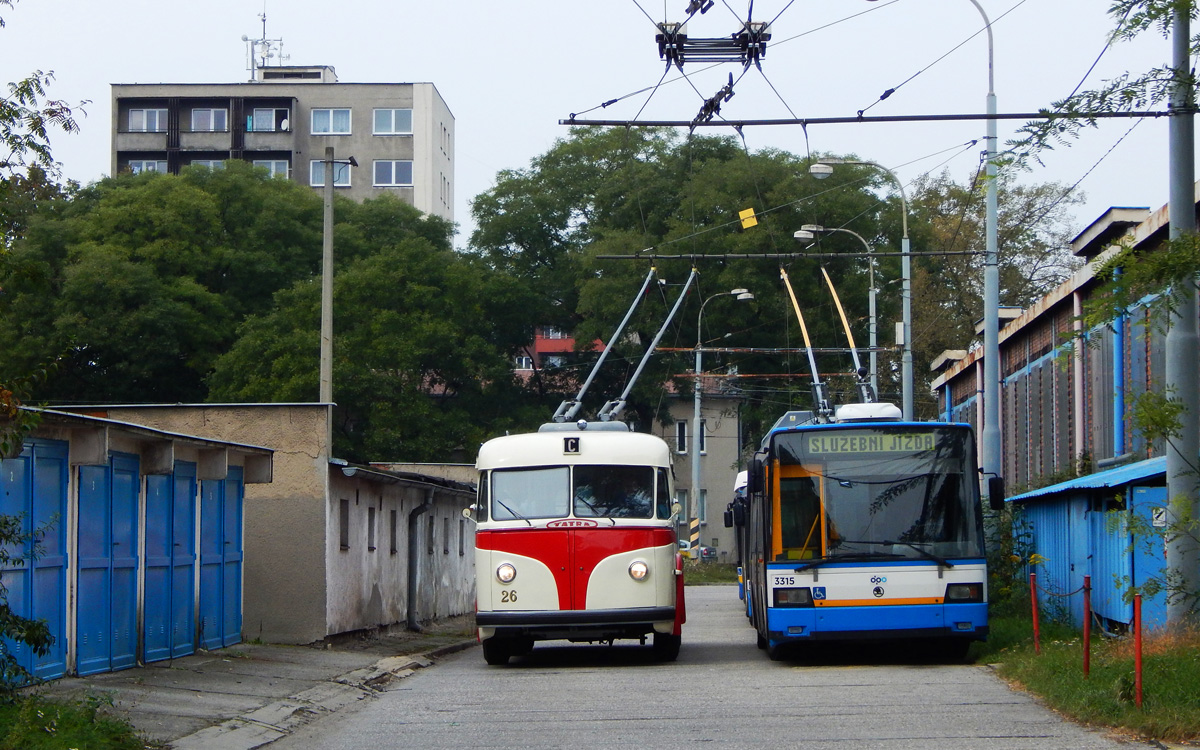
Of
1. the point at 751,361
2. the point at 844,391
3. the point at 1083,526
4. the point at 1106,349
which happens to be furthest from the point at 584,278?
the point at 1083,526

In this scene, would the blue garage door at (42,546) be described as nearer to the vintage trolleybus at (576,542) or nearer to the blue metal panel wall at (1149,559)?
the vintage trolleybus at (576,542)

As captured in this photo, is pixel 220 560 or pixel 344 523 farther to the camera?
pixel 344 523

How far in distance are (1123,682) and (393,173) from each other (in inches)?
2870

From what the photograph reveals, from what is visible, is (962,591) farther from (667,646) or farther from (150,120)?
(150,120)

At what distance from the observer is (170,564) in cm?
1653

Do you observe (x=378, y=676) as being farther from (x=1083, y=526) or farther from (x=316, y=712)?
(x=1083, y=526)

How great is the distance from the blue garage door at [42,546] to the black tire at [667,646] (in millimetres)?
7069

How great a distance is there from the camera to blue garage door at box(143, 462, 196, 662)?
16.0 meters

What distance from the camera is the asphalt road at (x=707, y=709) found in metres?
10.5

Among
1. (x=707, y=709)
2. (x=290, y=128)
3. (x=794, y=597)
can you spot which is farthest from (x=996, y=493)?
(x=290, y=128)

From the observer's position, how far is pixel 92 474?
1443cm

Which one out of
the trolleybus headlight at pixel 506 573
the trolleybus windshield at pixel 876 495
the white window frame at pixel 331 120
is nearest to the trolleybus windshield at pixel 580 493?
the trolleybus headlight at pixel 506 573

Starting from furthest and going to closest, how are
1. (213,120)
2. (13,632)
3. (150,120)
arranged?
(213,120) → (150,120) → (13,632)

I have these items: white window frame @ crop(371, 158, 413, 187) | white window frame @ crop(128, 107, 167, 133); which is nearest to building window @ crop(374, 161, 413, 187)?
white window frame @ crop(371, 158, 413, 187)
